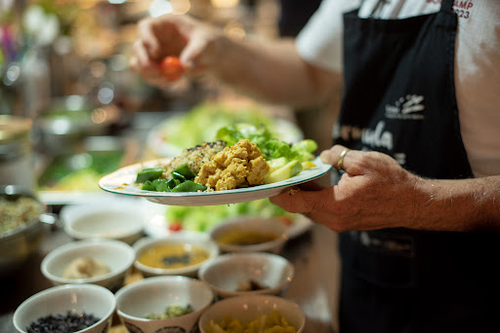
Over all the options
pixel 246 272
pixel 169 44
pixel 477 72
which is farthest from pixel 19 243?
pixel 477 72

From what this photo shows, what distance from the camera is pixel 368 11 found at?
1.61 meters

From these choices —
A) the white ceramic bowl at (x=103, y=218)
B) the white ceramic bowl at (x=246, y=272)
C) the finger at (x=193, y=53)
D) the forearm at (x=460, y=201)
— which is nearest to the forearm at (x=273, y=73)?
the finger at (x=193, y=53)

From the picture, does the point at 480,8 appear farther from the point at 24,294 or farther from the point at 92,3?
the point at 92,3

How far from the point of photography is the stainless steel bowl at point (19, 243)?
1517 mm

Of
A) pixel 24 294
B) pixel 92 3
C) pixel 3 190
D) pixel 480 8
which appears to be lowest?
pixel 24 294

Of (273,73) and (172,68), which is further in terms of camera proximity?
(273,73)

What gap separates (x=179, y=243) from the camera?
1.84m

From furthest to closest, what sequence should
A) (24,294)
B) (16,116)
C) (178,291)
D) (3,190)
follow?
1. (16,116)
2. (3,190)
3. (24,294)
4. (178,291)

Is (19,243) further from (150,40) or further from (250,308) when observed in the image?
(150,40)

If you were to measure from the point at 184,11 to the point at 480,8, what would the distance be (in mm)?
5213

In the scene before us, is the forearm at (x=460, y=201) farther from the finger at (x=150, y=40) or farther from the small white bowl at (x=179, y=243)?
the finger at (x=150, y=40)

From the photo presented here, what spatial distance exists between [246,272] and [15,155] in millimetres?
1232

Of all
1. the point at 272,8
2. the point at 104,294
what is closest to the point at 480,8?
the point at 104,294

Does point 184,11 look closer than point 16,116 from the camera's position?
No
